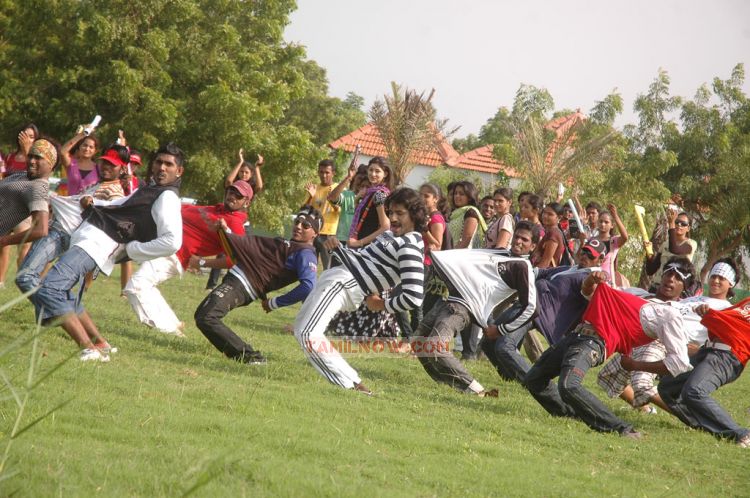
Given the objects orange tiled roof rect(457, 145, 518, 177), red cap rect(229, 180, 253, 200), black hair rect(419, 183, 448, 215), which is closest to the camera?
red cap rect(229, 180, 253, 200)

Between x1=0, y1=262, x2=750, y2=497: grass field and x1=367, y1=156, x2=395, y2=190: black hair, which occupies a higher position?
x1=367, y1=156, x2=395, y2=190: black hair

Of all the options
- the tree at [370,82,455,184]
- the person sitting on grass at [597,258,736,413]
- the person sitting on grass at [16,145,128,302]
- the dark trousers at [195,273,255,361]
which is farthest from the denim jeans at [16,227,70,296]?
the tree at [370,82,455,184]

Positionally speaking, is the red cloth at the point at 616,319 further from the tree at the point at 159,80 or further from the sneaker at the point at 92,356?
the tree at the point at 159,80

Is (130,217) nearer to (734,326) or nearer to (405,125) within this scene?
(734,326)

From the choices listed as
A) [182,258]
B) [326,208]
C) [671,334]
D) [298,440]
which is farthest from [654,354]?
[326,208]

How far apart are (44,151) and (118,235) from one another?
3.90 feet

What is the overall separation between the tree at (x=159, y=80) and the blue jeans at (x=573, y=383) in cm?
1941

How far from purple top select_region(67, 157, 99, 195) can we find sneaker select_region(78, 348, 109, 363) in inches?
148

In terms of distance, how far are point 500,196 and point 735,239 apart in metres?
17.7

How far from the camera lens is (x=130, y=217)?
8.12 m

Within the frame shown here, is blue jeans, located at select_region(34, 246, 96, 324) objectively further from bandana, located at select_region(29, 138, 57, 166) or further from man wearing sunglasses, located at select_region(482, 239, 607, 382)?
man wearing sunglasses, located at select_region(482, 239, 607, 382)

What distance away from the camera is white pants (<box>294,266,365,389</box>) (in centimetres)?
767

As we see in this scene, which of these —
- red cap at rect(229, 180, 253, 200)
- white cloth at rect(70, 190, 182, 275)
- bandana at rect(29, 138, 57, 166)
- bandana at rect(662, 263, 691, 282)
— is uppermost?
bandana at rect(29, 138, 57, 166)

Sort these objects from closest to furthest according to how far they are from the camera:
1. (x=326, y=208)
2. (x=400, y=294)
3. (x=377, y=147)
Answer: (x=400, y=294)
(x=326, y=208)
(x=377, y=147)
